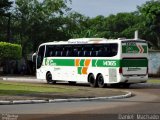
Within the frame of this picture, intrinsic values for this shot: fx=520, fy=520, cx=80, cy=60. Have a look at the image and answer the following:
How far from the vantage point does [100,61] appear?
3516 centimetres

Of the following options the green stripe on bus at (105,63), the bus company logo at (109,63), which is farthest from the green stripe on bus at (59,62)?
the bus company logo at (109,63)

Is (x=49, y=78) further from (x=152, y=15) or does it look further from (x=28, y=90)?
(x=152, y=15)

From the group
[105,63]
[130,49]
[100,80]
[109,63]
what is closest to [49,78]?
[100,80]

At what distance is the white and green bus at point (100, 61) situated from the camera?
1344 inches

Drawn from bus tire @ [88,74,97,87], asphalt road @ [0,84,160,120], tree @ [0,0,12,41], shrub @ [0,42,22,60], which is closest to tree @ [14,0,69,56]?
tree @ [0,0,12,41]

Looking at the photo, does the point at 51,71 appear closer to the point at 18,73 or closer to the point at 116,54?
the point at 116,54

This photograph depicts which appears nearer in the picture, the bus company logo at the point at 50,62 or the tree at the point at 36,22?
the bus company logo at the point at 50,62

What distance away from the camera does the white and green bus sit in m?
34.1

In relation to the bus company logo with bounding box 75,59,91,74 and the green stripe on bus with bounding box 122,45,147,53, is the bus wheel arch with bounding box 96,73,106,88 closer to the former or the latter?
the bus company logo with bounding box 75,59,91,74

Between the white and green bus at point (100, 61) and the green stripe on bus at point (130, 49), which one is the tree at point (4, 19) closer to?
the white and green bus at point (100, 61)

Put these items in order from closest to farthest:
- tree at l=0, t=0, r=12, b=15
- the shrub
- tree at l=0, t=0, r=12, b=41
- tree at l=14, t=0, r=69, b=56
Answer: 1. the shrub
2. tree at l=0, t=0, r=12, b=15
3. tree at l=0, t=0, r=12, b=41
4. tree at l=14, t=0, r=69, b=56

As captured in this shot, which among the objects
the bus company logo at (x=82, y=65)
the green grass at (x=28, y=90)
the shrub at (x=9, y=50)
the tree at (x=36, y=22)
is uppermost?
the tree at (x=36, y=22)

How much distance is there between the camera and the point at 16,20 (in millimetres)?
68688

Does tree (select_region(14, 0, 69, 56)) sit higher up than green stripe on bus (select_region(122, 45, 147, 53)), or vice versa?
tree (select_region(14, 0, 69, 56))
